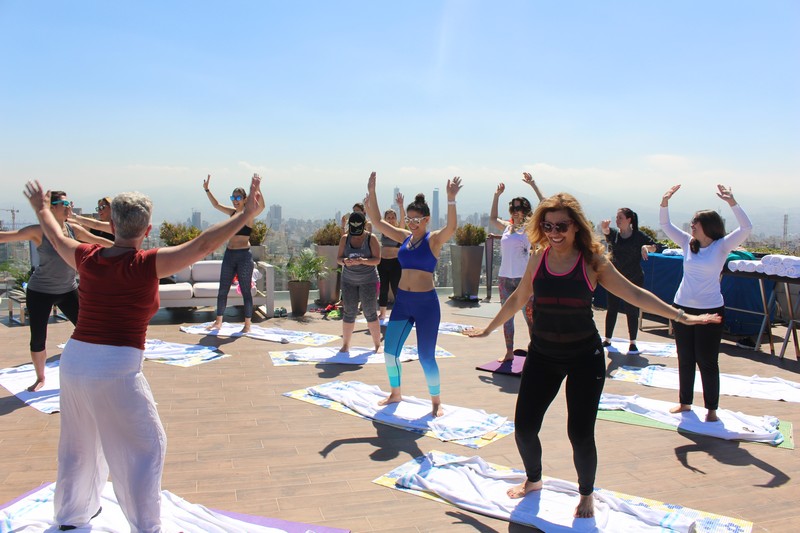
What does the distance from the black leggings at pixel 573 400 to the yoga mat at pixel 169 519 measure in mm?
1190

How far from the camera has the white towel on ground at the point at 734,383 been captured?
618 centimetres

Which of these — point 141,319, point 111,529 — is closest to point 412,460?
point 111,529

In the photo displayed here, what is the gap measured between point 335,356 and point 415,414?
2.43 metres

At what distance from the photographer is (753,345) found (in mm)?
8609

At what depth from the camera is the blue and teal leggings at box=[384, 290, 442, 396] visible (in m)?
5.10

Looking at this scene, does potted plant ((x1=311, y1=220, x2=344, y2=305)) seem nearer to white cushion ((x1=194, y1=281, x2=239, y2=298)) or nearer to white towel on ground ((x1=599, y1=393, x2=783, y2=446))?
white cushion ((x1=194, y1=281, x2=239, y2=298))

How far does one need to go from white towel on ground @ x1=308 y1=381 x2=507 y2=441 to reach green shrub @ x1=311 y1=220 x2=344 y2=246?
21.7 ft

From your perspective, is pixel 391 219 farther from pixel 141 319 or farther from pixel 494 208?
pixel 141 319

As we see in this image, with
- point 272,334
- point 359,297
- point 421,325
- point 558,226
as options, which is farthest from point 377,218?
point 272,334

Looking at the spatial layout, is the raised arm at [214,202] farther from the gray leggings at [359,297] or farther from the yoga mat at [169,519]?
the yoga mat at [169,519]

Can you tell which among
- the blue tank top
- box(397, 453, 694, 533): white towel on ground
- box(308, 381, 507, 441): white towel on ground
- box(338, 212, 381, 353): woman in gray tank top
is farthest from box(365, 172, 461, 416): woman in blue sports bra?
box(338, 212, 381, 353): woman in gray tank top

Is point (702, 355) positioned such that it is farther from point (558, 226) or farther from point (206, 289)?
point (206, 289)

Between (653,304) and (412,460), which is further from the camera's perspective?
(412,460)

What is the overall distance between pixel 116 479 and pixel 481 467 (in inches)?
90.1
